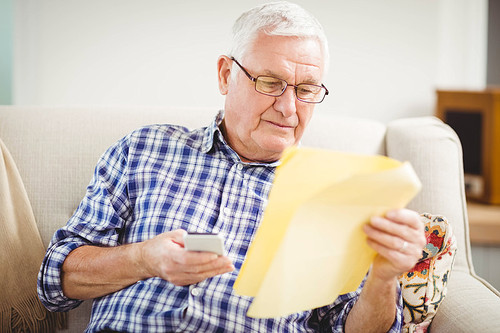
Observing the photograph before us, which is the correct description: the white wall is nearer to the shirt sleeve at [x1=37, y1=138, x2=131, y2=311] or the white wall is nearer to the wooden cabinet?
the wooden cabinet

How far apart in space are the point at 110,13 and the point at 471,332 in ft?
5.81

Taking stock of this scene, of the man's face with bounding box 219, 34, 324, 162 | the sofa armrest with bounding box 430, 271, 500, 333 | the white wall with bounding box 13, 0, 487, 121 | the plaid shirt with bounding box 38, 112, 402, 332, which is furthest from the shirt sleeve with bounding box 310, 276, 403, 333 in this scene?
the white wall with bounding box 13, 0, 487, 121

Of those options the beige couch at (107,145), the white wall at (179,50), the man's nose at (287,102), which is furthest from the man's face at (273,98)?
the white wall at (179,50)

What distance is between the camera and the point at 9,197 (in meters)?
1.39

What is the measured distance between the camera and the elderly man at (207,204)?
3.70 feet

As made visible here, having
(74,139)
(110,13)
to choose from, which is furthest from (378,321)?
(110,13)

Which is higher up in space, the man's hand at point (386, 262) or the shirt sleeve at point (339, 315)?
the man's hand at point (386, 262)

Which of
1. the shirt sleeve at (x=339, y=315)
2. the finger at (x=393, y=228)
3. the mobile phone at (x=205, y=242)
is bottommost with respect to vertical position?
the shirt sleeve at (x=339, y=315)

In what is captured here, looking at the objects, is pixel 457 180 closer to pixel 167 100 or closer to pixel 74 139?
pixel 74 139

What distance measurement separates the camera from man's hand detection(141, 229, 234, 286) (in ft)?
3.05

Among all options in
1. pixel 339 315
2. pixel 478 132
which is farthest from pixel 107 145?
pixel 478 132

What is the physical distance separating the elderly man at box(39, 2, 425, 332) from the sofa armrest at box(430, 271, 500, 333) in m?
0.12

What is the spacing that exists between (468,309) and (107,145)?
3.27ft

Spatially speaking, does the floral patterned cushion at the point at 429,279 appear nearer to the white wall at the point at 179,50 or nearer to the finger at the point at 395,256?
the finger at the point at 395,256
